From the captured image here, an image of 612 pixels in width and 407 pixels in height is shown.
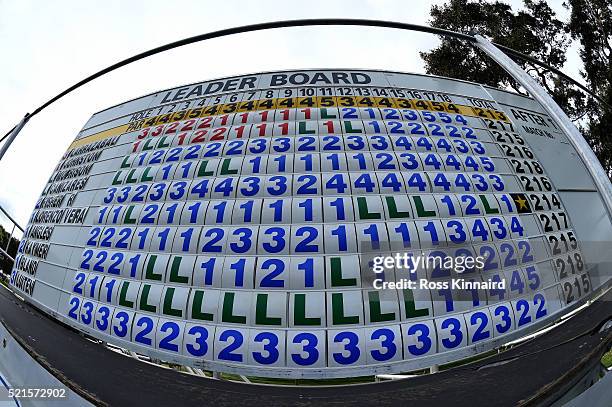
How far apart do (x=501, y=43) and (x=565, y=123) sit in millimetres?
1593

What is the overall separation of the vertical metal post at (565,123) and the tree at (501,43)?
916 millimetres

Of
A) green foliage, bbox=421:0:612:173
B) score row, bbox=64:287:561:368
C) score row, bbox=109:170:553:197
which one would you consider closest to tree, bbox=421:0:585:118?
green foliage, bbox=421:0:612:173

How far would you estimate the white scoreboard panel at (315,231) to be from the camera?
1.38 meters

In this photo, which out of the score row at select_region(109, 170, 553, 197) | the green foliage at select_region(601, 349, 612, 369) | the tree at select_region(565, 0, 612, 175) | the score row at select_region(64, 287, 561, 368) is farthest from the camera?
the tree at select_region(565, 0, 612, 175)

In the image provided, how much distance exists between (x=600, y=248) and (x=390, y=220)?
103cm

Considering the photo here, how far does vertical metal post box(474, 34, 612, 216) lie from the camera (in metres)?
0.97

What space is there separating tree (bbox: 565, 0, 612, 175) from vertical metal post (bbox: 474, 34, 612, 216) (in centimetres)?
119

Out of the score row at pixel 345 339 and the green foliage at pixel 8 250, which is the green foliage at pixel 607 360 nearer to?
the score row at pixel 345 339

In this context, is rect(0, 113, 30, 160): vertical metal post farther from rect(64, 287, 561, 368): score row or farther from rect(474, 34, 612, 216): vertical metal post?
rect(474, 34, 612, 216): vertical metal post

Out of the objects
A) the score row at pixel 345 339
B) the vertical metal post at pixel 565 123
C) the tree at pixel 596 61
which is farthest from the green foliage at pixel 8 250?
the tree at pixel 596 61

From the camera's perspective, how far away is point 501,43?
219cm

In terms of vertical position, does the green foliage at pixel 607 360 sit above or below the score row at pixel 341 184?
below

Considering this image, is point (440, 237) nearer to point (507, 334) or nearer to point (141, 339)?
point (507, 334)

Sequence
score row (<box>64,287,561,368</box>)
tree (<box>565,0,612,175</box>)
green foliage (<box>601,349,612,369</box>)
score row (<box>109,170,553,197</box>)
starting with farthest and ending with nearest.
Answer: tree (<box>565,0,612,175</box>) → score row (<box>109,170,553,197</box>) → score row (<box>64,287,561,368</box>) → green foliage (<box>601,349,612,369</box>)
